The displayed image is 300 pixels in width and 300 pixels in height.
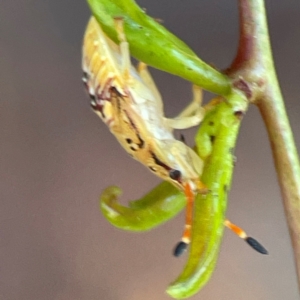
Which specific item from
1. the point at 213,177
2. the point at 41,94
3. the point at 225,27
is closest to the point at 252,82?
the point at 213,177

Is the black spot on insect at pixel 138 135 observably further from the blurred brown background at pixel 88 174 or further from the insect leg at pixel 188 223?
the blurred brown background at pixel 88 174

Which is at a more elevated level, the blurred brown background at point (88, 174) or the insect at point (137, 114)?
the insect at point (137, 114)

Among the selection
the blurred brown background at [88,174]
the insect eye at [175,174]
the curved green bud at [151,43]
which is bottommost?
the blurred brown background at [88,174]

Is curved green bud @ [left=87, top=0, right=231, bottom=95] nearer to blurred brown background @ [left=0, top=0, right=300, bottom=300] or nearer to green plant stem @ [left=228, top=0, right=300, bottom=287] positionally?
green plant stem @ [left=228, top=0, right=300, bottom=287]

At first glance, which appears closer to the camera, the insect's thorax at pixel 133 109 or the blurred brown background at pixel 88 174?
the insect's thorax at pixel 133 109

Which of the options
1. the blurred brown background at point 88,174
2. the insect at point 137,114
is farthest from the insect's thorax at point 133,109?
the blurred brown background at point 88,174

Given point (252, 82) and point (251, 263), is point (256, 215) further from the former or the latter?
point (252, 82)

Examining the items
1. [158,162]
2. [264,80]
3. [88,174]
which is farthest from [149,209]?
[88,174]
